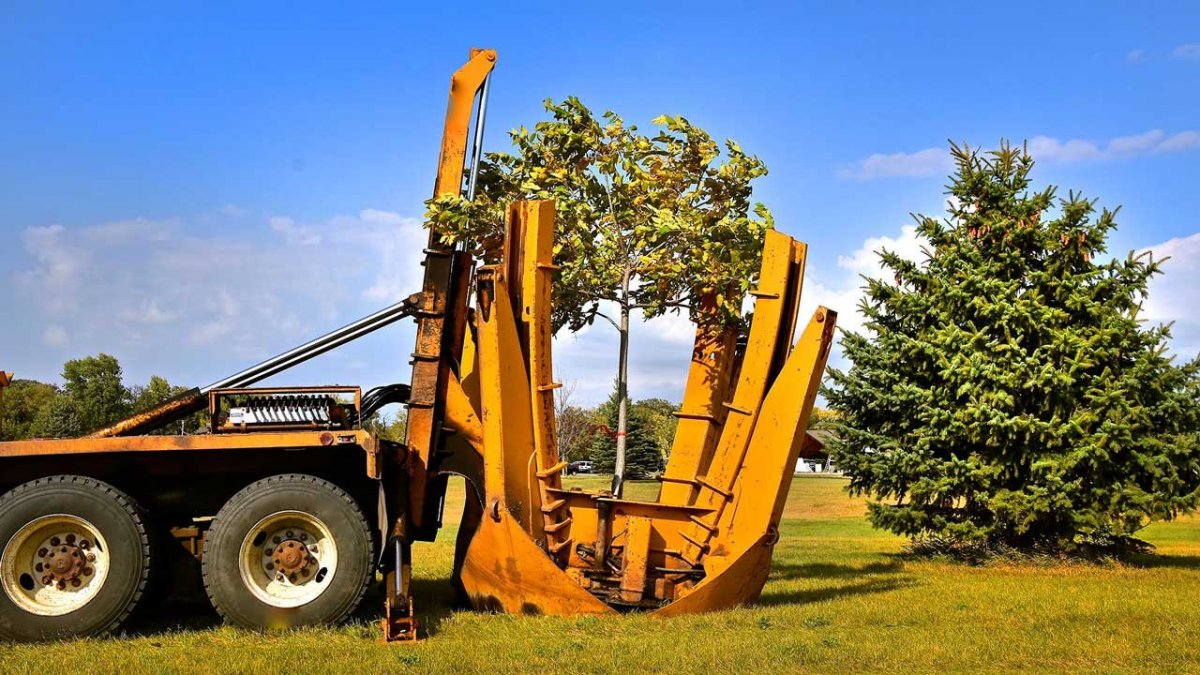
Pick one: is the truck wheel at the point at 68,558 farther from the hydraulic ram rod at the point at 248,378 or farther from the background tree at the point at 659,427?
the background tree at the point at 659,427

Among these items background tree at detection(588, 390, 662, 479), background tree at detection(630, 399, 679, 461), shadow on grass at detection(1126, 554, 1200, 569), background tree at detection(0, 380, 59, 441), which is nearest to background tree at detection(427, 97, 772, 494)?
shadow on grass at detection(1126, 554, 1200, 569)

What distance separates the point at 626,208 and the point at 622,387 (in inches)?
81.7

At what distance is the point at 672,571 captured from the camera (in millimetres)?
10320

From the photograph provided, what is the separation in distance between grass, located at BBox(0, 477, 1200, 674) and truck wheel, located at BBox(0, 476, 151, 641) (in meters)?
0.29

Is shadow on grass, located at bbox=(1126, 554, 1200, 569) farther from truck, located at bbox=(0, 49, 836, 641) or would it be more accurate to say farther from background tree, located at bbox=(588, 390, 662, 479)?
background tree, located at bbox=(588, 390, 662, 479)

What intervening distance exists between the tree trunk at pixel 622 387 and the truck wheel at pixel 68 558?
5.02 metres

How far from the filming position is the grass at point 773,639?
307 inches

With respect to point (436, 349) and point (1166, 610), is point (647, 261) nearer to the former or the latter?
point (436, 349)

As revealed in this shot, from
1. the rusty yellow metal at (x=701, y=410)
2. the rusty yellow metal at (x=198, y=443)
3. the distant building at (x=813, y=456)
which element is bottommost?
the rusty yellow metal at (x=198, y=443)

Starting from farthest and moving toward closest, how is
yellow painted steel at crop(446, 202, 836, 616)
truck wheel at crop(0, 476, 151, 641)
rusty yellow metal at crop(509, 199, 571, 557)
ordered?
1. rusty yellow metal at crop(509, 199, 571, 557)
2. yellow painted steel at crop(446, 202, 836, 616)
3. truck wheel at crop(0, 476, 151, 641)

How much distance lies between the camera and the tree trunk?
12227 mm

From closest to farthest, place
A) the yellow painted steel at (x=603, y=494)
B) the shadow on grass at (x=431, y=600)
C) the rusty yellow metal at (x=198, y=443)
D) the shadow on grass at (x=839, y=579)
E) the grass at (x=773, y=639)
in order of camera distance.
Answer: the grass at (x=773, y=639), the rusty yellow metal at (x=198, y=443), the shadow on grass at (x=431, y=600), the yellow painted steel at (x=603, y=494), the shadow on grass at (x=839, y=579)

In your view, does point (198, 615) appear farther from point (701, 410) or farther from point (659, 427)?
point (659, 427)

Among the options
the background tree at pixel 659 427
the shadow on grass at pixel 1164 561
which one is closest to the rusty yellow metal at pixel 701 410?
the shadow on grass at pixel 1164 561
